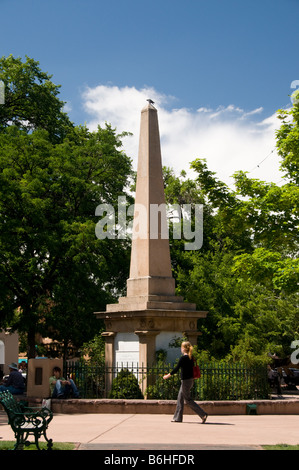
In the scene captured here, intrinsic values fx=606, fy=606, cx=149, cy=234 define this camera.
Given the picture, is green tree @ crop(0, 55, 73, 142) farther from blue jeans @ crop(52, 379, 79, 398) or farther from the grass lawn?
the grass lawn

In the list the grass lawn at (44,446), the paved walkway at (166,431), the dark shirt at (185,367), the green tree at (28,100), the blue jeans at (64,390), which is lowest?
the paved walkway at (166,431)

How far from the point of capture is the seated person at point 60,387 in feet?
47.5

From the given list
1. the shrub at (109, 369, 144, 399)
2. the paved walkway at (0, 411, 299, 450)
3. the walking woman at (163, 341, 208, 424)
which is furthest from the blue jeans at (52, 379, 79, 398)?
the walking woman at (163, 341, 208, 424)

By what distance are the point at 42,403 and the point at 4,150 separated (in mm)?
13302

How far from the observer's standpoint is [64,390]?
14578mm

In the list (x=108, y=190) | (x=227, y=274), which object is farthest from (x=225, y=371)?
(x=108, y=190)

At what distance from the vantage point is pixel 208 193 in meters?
21.1

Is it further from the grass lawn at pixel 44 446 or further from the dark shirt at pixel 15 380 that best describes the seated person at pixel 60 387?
the grass lawn at pixel 44 446

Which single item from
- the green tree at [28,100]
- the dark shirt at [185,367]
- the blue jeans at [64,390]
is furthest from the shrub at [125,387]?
the green tree at [28,100]

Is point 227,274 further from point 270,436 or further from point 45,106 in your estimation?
point 270,436

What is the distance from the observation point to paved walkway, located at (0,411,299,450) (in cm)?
878

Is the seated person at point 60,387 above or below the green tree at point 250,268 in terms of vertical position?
below

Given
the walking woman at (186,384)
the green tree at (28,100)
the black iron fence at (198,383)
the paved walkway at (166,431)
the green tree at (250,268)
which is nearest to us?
the paved walkway at (166,431)

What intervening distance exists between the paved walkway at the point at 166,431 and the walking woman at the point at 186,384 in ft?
0.69
